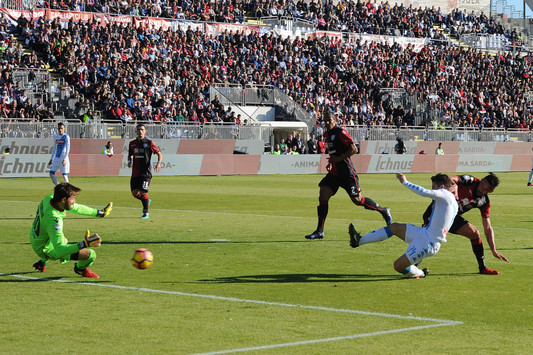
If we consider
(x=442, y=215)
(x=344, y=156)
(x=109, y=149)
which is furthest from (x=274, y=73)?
(x=442, y=215)

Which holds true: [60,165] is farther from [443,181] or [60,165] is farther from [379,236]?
[443,181]

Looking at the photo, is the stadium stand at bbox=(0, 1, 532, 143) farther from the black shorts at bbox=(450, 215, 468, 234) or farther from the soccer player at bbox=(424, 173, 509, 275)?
the black shorts at bbox=(450, 215, 468, 234)

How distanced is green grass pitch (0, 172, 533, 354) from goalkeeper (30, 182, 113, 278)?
0.32m

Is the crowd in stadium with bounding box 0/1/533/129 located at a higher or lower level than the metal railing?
higher

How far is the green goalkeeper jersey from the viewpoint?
10.3m

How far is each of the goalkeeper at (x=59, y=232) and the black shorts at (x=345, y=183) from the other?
581 centimetres

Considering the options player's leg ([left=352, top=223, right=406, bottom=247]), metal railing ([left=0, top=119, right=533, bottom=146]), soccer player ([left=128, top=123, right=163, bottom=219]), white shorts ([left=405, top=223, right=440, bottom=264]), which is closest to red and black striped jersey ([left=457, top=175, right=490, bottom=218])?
player's leg ([left=352, top=223, right=406, bottom=247])

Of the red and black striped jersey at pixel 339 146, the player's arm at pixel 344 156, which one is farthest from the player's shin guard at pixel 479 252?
the red and black striped jersey at pixel 339 146

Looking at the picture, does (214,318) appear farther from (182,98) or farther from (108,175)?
(182,98)

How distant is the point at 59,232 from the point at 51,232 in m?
0.09

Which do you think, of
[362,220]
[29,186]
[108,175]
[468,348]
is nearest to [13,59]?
[108,175]

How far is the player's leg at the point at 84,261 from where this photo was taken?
10.3m

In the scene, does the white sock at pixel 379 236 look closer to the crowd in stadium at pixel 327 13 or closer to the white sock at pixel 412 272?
the white sock at pixel 412 272

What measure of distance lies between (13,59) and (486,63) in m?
39.8
